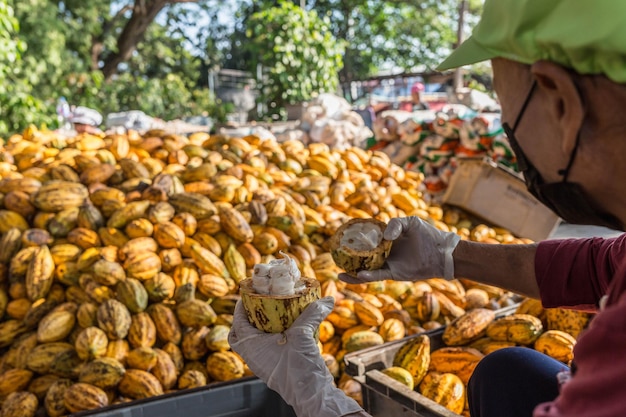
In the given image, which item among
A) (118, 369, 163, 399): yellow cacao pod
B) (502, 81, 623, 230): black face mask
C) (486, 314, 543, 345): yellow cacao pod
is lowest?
(118, 369, 163, 399): yellow cacao pod

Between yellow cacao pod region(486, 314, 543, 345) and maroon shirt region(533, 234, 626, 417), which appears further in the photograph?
yellow cacao pod region(486, 314, 543, 345)

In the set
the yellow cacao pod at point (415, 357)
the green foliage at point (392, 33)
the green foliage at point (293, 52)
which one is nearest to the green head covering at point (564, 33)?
the yellow cacao pod at point (415, 357)

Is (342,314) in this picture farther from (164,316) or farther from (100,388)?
(100,388)

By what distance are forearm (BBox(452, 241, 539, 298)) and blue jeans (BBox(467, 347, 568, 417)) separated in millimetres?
241

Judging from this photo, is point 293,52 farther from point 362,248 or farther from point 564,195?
point 564,195

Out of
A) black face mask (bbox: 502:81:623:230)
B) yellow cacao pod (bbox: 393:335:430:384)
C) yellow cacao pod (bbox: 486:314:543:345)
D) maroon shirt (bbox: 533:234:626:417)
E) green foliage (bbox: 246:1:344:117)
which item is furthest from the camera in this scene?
green foliage (bbox: 246:1:344:117)

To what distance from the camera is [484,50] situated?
45.4 inches

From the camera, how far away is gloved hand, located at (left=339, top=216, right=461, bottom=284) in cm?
209

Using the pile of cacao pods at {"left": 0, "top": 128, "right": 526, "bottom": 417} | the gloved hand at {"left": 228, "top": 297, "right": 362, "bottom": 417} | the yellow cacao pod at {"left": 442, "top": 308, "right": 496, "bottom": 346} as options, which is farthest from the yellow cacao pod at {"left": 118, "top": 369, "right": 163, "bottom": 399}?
the yellow cacao pod at {"left": 442, "top": 308, "right": 496, "bottom": 346}

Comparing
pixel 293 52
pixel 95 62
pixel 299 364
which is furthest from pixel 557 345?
pixel 95 62

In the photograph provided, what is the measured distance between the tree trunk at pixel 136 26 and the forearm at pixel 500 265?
13.0 m

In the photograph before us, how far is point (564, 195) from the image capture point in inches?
43.3

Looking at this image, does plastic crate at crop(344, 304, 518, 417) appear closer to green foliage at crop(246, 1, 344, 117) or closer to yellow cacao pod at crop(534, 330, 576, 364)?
yellow cacao pod at crop(534, 330, 576, 364)

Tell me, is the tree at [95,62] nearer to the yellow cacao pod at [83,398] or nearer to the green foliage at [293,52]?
the green foliage at [293,52]
